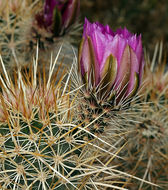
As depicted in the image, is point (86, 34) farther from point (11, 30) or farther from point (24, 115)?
point (11, 30)

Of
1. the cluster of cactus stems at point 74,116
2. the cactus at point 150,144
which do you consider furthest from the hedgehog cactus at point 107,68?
the cactus at point 150,144

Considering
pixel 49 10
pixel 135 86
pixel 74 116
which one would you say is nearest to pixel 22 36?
pixel 49 10

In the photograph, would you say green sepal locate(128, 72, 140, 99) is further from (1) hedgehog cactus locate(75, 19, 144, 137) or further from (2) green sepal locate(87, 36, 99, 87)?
(2) green sepal locate(87, 36, 99, 87)

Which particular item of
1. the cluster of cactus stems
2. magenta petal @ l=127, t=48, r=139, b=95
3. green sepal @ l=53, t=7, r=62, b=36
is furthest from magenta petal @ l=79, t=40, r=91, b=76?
green sepal @ l=53, t=7, r=62, b=36

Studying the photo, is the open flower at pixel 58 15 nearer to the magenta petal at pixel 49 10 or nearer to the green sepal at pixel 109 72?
the magenta petal at pixel 49 10

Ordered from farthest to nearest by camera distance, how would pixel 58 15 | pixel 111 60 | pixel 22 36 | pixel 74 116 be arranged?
pixel 22 36
pixel 58 15
pixel 74 116
pixel 111 60

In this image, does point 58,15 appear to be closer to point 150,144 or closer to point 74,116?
point 74,116
